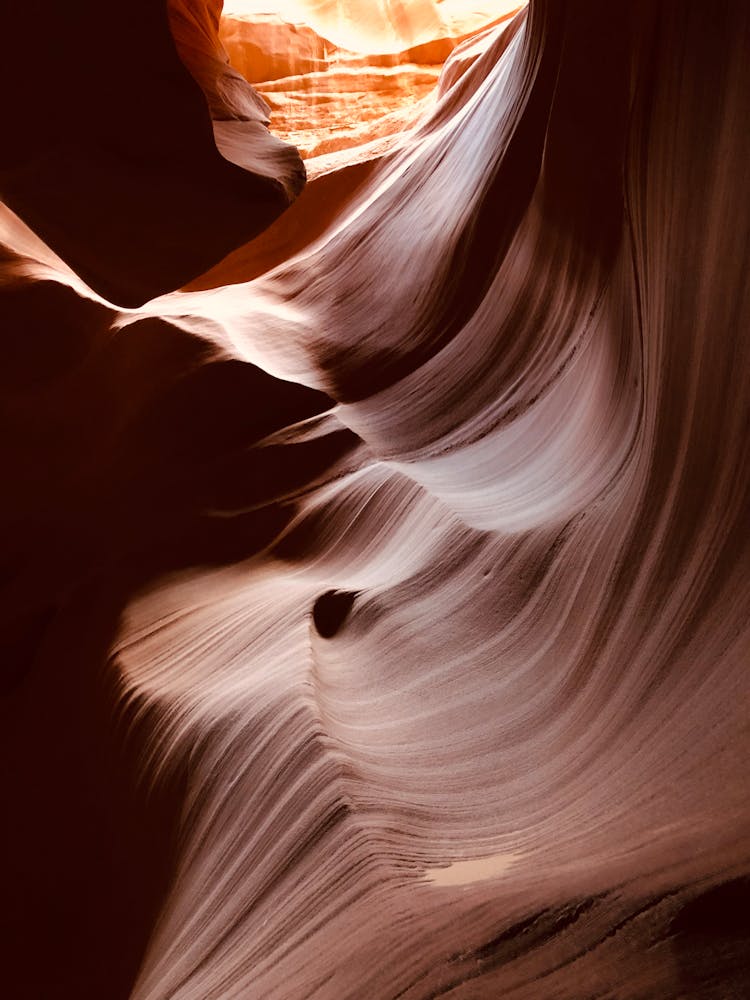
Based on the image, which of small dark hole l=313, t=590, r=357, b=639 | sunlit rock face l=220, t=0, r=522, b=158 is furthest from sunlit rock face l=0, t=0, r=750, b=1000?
sunlit rock face l=220, t=0, r=522, b=158

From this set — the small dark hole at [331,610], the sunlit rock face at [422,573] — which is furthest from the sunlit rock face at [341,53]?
the small dark hole at [331,610]

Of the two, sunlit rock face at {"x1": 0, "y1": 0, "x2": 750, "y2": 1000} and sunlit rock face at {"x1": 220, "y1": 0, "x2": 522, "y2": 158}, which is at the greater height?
sunlit rock face at {"x1": 220, "y1": 0, "x2": 522, "y2": 158}

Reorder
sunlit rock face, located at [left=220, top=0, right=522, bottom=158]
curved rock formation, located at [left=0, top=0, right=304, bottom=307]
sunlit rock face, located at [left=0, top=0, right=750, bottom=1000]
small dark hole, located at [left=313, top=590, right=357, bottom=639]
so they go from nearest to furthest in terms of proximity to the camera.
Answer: sunlit rock face, located at [left=0, top=0, right=750, bottom=1000] → small dark hole, located at [left=313, top=590, right=357, bottom=639] → curved rock formation, located at [left=0, top=0, right=304, bottom=307] → sunlit rock face, located at [left=220, top=0, right=522, bottom=158]

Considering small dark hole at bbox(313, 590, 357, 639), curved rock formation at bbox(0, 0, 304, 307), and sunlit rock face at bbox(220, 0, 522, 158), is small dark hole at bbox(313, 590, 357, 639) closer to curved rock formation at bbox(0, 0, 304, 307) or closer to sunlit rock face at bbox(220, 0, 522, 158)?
curved rock formation at bbox(0, 0, 304, 307)

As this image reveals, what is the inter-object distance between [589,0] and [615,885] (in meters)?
2.38

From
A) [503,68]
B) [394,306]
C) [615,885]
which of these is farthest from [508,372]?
[615,885]

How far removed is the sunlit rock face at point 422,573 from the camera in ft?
4.75

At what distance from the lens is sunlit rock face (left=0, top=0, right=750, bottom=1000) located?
1449mm

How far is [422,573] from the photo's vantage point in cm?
239

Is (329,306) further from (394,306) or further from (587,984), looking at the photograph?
(587,984)

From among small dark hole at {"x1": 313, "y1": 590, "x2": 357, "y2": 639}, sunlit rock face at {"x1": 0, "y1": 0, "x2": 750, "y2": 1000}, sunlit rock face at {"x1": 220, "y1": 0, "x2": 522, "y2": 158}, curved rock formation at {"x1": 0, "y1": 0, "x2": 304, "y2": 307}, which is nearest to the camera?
sunlit rock face at {"x1": 0, "y1": 0, "x2": 750, "y2": 1000}

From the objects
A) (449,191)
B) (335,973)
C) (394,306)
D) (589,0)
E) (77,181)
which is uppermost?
(77,181)

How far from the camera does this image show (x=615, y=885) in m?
1.30

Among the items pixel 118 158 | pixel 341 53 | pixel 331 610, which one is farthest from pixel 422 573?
pixel 341 53
